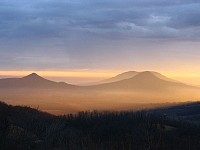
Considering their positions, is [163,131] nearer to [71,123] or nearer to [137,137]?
[137,137]

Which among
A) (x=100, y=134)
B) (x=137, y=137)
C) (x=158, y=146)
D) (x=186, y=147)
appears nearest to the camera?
(x=158, y=146)

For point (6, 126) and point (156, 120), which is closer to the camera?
point (6, 126)

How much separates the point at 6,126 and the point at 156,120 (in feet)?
54.3

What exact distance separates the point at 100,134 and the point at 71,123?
141 inches

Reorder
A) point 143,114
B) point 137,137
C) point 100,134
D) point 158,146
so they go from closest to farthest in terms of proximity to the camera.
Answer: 1. point 158,146
2. point 137,137
3. point 100,134
4. point 143,114

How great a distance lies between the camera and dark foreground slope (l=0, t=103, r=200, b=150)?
24.7 m

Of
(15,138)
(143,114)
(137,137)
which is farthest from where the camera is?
(143,114)

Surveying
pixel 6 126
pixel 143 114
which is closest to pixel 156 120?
pixel 143 114

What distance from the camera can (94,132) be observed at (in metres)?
33.3

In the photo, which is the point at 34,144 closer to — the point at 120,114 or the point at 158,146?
the point at 158,146

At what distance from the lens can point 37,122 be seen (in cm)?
3322

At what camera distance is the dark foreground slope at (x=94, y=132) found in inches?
973

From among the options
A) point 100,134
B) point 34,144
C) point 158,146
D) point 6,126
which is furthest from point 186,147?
point 6,126

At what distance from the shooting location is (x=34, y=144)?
25094mm
